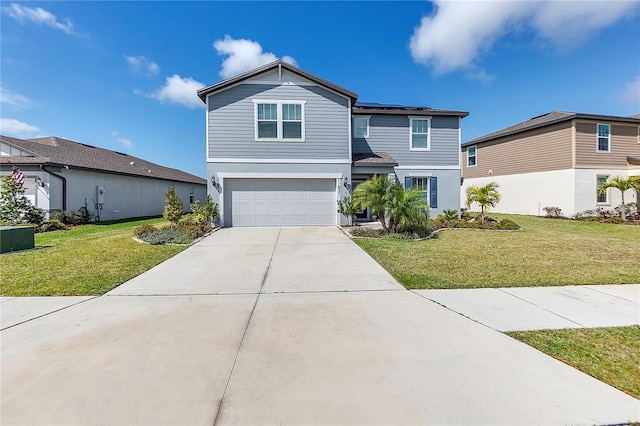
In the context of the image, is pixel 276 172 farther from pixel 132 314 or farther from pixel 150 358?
pixel 150 358

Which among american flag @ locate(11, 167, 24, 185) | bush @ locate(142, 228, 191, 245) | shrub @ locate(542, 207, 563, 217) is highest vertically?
american flag @ locate(11, 167, 24, 185)

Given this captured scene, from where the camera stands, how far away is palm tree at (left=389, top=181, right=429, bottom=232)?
1027cm

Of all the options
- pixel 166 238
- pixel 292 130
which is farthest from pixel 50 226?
pixel 292 130

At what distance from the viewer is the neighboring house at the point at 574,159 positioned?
55.0 feet

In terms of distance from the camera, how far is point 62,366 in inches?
113

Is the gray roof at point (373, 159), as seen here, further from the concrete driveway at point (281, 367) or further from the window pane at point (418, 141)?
the concrete driveway at point (281, 367)

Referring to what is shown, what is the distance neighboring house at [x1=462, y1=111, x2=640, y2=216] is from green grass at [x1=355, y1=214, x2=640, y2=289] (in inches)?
281

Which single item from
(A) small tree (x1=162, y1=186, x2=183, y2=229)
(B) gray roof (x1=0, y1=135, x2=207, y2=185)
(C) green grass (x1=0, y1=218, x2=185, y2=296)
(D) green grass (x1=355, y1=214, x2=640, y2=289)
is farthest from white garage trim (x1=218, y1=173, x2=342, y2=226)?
(B) gray roof (x1=0, y1=135, x2=207, y2=185)

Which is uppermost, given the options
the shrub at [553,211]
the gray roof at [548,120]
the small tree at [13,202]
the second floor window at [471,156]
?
the gray roof at [548,120]

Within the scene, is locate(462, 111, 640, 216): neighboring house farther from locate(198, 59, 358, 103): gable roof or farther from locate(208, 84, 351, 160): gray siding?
locate(208, 84, 351, 160): gray siding

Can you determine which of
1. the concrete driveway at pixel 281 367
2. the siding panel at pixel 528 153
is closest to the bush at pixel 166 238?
the concrete driveway at pixel 281 367

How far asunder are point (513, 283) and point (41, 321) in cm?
771

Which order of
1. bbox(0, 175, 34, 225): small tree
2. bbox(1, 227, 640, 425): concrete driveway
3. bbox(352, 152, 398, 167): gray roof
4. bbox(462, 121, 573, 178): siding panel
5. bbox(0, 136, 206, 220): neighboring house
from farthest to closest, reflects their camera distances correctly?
1. bbox(462, 121, 573, 178): siding panel
2. bbox(352, 152, 398, 167): gray roof
3. bbox(0, 136, 206, 220): neighboring house
4. bbox(0, 175, 34, 225): small tree
5. bbox(1, 227, 640, 425): concrete driveway

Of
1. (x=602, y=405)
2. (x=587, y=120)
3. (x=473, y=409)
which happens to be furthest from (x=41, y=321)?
(x=587, y=120)
